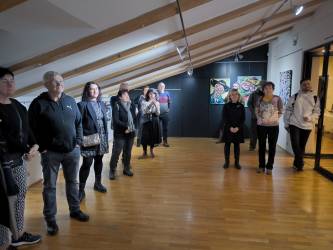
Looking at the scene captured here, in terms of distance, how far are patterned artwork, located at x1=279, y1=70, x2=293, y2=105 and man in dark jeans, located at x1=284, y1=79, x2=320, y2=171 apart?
1.51 m

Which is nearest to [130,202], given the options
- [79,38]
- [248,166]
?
[79,38]

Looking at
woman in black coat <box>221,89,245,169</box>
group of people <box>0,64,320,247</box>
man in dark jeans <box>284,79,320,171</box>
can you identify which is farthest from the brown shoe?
man in dark jeans <box>284,79,320,171</box>

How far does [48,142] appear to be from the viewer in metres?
2.37

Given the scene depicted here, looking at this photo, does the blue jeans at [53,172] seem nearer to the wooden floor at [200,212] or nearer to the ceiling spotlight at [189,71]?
the wooden floor at [200,212]

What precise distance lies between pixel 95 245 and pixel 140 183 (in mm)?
1622

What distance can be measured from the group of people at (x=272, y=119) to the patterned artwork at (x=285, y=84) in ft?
4.96

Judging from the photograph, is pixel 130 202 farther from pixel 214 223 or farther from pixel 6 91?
pixel 6 91

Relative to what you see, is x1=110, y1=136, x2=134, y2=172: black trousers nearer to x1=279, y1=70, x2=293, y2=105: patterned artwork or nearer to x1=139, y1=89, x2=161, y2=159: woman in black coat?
x1=139, y1=89, x2=161, y2=159: woman in black coat

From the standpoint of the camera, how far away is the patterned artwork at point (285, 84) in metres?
5.86

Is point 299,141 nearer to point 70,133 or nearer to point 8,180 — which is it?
point 70,133

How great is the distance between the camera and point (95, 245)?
2354 millimetres

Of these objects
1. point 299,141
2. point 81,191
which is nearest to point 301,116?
point 299,141

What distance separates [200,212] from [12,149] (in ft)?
6.40

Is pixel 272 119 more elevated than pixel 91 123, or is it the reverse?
pixel 91 123
